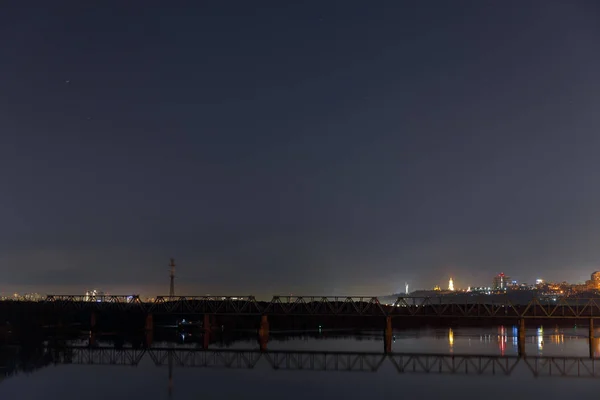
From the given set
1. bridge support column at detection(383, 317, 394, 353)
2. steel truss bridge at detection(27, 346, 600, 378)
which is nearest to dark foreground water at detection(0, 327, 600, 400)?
steel truss bridge at detection(27, 346, 600, 378)

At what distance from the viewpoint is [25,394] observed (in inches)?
1916

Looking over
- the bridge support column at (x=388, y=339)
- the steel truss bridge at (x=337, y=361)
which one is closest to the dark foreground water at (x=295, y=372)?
the steel truss bridge at (x=337, y=361)

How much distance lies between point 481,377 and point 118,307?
8474 cm

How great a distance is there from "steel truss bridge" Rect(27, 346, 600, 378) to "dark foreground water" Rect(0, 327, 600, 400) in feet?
0.37

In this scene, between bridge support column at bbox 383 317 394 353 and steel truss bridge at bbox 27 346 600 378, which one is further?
bridge support column at bbox 383 317 394 353

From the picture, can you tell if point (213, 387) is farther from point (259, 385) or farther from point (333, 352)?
point (333, 352)

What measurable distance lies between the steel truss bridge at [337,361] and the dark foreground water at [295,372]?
0.11 meters

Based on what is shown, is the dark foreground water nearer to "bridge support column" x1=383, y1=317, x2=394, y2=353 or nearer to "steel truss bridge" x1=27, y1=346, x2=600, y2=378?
"steel truss bridge" x1=27, y1=346, x2=600, y2=378

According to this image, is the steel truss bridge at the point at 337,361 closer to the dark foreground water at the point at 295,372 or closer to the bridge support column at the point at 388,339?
the dark foreground water at the point at 295,372

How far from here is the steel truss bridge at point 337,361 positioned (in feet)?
210

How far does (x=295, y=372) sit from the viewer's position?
62.7 metres

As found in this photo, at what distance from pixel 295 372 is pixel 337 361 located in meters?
8.43

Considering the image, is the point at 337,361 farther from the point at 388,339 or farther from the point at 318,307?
the point at 318,307

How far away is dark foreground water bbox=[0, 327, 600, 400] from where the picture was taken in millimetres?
50594
